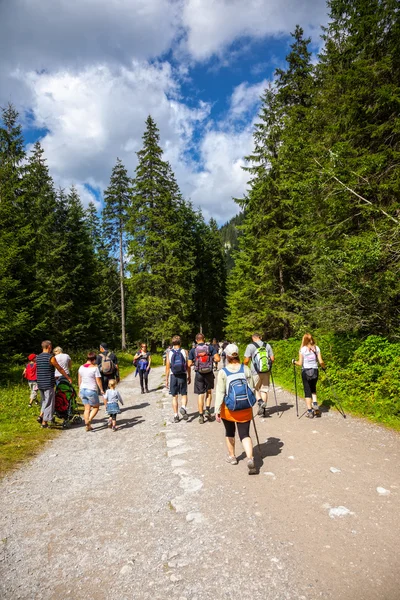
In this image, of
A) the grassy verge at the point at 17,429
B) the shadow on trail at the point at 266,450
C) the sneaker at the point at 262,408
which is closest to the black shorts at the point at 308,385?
the sneaker at the point at 262,408

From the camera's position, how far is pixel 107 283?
37.8m

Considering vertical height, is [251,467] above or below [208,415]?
above

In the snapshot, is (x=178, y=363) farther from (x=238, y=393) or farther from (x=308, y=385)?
(x=238, y=393)

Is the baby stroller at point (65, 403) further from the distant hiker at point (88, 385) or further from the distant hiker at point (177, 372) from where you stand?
the distant hiker at point (177, 372)

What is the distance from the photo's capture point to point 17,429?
323 inches

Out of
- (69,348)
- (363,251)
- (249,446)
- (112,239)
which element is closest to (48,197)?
(112,239)

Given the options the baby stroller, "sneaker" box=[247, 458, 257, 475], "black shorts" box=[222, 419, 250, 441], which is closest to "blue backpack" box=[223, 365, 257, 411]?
"black shorts" box=[222, 419, 250, 441]

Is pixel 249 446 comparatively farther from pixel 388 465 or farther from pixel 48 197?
pixel 48 197

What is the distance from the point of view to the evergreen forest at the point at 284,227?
9.62m

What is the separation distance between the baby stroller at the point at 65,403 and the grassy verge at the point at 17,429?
31 centimetres

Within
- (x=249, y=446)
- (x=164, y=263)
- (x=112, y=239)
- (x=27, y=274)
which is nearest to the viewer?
(x=249, y=446)

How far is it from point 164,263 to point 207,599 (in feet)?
86.5

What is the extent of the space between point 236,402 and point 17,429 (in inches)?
251

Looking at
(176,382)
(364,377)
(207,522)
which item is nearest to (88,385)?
(176,382)
